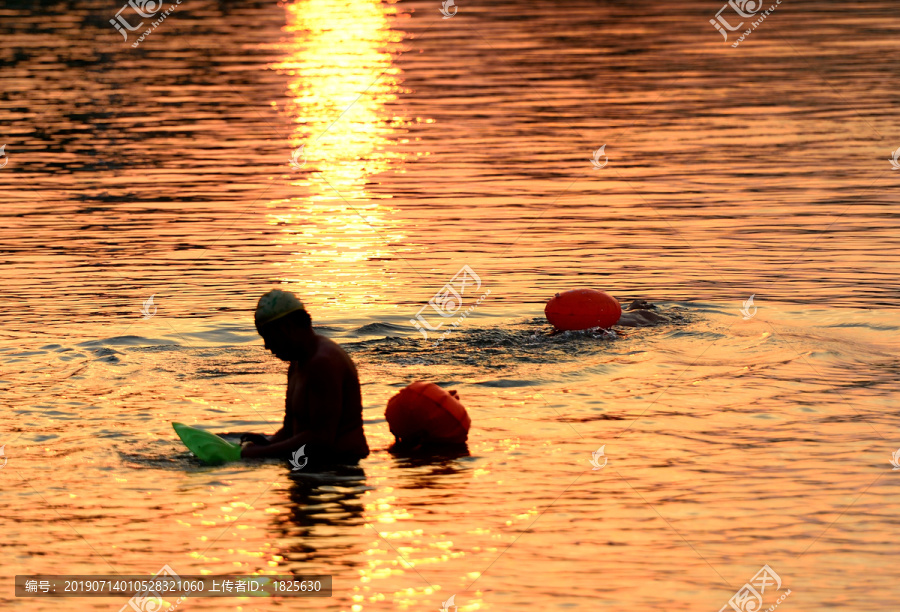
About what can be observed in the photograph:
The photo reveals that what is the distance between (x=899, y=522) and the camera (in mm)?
9352

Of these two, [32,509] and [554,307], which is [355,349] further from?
[32,509]

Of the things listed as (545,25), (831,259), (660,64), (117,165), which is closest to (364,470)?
(831,259)

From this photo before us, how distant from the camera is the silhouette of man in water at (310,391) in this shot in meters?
9.83
